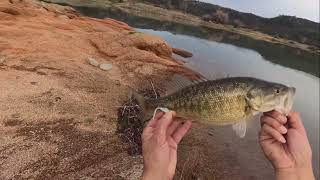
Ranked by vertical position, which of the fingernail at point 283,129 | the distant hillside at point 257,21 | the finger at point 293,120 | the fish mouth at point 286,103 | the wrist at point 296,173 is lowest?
the distant hillside at point 257,21

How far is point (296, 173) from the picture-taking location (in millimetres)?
3705

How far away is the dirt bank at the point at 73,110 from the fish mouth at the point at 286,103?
5.33 m

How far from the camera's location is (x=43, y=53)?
17172 mm

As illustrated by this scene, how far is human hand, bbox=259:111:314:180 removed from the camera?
3.68 m

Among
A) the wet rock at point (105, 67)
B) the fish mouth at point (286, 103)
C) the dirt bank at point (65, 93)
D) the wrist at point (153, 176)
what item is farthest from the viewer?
the wet rock at point (105, 67)

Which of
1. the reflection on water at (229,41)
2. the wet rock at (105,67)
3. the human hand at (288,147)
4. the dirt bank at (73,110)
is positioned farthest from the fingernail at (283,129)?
the reflection on water at (229,41)

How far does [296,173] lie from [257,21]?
407 feet

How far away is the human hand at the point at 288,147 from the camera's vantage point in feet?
12.1

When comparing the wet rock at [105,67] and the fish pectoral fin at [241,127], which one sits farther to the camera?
the wet rock at [105,67]

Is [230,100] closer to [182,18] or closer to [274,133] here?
[274,133]

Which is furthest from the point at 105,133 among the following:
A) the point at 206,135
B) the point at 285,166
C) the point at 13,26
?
the point at 13,26

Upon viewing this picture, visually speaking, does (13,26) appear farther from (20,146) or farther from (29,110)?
(20,146)

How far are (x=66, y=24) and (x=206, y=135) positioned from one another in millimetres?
13625

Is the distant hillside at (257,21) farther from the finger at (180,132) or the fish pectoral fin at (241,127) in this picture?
the finger at (180,132)
